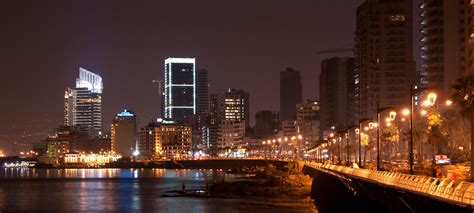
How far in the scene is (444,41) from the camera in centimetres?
17362

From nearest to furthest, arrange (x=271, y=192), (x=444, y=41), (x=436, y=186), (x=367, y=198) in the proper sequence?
(x=436, y=186), (x=367, y=198), (x=271, y=192), (x=444, y=41)

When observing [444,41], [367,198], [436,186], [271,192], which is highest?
[444,41]

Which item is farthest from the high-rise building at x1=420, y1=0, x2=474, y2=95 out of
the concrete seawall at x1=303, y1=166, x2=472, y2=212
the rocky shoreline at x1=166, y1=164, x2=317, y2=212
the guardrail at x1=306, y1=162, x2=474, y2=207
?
the guardrail at x1=306, y1=162, x2=474, y2=207

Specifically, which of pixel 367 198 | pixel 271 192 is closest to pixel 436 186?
pixel 367 198

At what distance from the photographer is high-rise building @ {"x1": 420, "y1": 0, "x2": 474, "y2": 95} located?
164375 millimetres

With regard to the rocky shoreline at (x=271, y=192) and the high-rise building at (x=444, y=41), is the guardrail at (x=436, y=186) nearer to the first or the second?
the rocky shoreline at (x=271, y=192)

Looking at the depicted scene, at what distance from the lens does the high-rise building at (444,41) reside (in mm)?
164375

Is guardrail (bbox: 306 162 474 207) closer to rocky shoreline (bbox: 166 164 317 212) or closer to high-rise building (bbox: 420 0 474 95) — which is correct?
rocky shoreline (bbox: 166 164 317 212)

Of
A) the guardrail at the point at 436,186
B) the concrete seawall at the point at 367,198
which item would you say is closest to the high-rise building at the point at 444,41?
the concrete seawall at the point at 367,198

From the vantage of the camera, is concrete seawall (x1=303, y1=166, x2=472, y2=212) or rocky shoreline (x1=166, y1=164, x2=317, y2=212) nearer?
concrete seawall (x1=303, y1=166, x2=472, y2=212)

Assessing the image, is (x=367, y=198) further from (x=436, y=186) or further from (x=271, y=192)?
(x=271, y=192)

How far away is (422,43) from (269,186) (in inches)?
3526

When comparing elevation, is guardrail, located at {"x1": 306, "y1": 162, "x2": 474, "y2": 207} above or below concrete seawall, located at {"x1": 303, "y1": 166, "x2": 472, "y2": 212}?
above

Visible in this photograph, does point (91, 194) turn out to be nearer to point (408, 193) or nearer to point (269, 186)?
point (269, 186)
